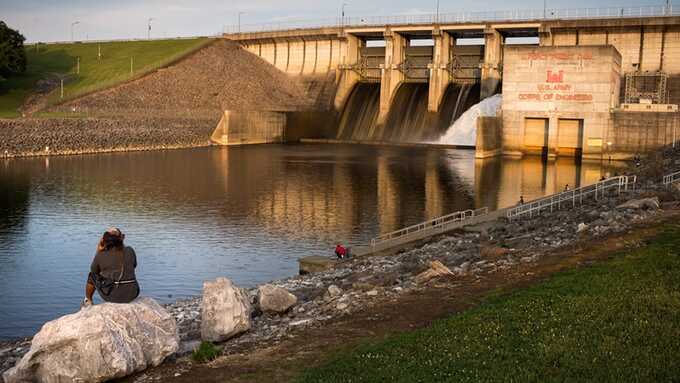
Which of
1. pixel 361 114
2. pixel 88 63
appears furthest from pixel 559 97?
pixel 88 63

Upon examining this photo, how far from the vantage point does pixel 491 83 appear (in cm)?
7144

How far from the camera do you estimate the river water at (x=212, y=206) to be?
23094 millimetres

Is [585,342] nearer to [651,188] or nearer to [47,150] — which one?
[651,188]

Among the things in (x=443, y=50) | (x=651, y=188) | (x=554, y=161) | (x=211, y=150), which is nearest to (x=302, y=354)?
(x=651, y=188)

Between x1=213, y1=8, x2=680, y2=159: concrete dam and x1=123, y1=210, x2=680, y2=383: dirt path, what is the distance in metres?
42.5

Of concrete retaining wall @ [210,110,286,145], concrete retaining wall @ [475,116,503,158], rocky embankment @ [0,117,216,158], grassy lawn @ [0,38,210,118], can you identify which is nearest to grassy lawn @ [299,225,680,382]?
concrete retaining wall @ [475,116,503,158]

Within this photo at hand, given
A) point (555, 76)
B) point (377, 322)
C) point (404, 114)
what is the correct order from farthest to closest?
1. point (404, 114)
2. point (555, 76)
3. point (377, 322)

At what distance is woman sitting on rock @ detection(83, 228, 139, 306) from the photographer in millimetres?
11516

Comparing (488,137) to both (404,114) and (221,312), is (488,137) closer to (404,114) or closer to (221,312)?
(404,114)

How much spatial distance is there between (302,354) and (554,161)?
2008 inches

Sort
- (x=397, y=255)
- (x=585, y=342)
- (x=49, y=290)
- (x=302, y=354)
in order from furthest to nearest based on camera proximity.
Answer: (x=397, y=255), (x=49, y=290), (x=302, y=354), (x=585, y=342)

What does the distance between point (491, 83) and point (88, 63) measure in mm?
51118

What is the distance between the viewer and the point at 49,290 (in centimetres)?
2133

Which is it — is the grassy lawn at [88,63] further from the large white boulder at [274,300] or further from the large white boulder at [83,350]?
the large white boulder at [83,350]
